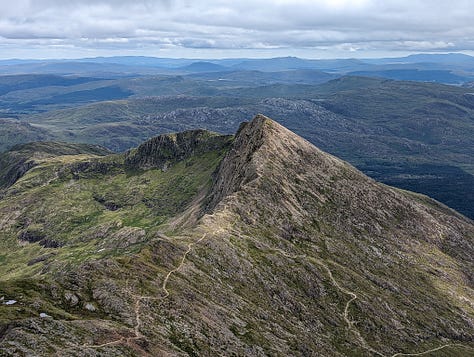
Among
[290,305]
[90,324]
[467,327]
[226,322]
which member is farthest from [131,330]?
[467,327]

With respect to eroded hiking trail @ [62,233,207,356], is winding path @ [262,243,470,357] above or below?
below

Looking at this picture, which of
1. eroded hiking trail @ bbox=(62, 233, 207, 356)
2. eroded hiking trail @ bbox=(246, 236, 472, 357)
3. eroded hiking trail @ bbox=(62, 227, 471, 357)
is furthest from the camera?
eroded hiking trail @ bbox=(246, 236, 472, 357)

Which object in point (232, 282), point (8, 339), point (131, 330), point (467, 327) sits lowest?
point (467, 327)

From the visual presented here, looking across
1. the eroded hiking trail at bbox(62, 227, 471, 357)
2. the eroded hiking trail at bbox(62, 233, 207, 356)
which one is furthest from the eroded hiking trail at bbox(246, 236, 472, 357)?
the eroded hiking trail at bbox(62, 233, 207, 356)

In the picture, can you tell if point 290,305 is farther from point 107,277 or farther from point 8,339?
point 8,339

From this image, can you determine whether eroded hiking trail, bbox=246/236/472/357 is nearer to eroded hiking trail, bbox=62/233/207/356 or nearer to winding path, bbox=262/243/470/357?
winding path, bbox=262/243/470/357

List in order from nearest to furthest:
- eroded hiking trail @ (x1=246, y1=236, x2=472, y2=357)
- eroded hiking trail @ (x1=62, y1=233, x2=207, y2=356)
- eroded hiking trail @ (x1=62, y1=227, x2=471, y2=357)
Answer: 1. eroded hiking trail @ (x1=62, y1=233, x2=207, y2=356)
2. eroded hiking trail @ (x1=62, y1=227, x2=471, y2=357)
3. eroded hiking trail @ (x1=246, y1=236, x2=472, y2=357)

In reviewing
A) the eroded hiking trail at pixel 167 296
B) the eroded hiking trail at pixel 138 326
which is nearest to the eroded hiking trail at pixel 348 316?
the eroded hiking trail at pixel 167 296

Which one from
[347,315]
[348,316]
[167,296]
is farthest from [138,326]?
[348,316]

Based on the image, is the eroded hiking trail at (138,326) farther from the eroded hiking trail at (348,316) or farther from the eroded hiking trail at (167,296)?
the eroded hiking trail at (348,316)

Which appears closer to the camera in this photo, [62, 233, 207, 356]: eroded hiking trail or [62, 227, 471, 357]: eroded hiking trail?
[62, 233, 207, 356]: eroded hiking trail

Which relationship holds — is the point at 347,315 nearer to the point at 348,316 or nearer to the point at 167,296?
the point at 348,316
